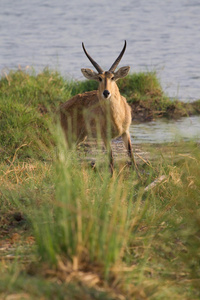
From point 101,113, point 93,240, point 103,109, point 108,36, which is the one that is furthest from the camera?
point 108,36

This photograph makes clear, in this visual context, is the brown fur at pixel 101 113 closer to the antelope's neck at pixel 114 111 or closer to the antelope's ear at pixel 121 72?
the antelope's neck at pixel 114 111

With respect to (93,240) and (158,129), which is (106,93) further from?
(93,240)

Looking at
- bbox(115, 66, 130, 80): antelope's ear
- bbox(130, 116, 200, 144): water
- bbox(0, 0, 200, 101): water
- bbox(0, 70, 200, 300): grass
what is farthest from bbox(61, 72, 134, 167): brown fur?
bbox(0, 0, 200, 101): water

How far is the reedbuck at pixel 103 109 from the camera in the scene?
771cm

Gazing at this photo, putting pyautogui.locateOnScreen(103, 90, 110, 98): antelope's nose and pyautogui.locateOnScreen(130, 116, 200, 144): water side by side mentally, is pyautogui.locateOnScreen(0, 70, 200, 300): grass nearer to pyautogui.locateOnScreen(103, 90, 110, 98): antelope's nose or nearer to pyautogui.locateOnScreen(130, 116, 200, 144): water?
pyautogui.locateOnScreen(103, 90, 110, 98): antelope's nose

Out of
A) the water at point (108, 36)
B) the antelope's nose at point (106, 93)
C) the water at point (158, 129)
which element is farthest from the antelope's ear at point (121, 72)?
the water at point (108, 36)

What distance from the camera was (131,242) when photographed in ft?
12.9

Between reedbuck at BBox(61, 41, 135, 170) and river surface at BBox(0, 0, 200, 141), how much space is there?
1.37 m

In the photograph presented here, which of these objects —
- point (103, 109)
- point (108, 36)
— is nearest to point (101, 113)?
point (103, 109)

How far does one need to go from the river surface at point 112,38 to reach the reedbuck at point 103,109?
1375 mm

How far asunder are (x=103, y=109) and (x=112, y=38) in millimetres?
13241

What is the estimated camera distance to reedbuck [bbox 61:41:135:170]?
7.71 metres

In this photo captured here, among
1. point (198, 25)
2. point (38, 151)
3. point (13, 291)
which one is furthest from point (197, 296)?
point (198, 25)

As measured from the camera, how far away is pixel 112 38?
20.8 m
